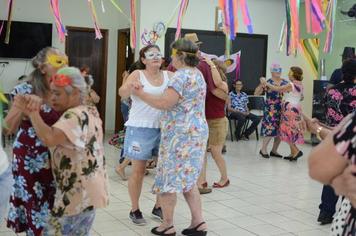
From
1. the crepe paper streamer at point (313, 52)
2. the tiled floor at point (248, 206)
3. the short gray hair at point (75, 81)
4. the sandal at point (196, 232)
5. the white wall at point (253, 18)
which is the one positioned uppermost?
the white wall at point (253, 18)

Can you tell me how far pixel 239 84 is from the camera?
9.15 metres

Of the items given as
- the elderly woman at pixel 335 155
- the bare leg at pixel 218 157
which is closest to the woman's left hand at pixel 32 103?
the elderly woman at pixel 335 155

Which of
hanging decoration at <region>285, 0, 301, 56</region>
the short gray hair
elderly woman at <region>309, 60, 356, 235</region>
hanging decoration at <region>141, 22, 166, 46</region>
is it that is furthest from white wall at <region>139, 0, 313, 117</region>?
elderly woman at <region>309, 60, 356, 235</region>

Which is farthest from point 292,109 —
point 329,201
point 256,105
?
point 329,201

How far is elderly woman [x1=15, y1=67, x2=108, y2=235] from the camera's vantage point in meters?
2.20

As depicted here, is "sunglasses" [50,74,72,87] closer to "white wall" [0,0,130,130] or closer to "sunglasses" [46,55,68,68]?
"sunglasses" [46,55,68,68]

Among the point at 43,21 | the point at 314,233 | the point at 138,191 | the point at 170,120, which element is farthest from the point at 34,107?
the point at 43,21

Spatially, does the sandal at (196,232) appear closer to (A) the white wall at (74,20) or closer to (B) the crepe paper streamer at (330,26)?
(B) the crepe paper streamer at (330,26)

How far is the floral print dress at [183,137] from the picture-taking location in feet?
11.2

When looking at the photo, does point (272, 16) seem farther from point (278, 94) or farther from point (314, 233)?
point (314, 233)

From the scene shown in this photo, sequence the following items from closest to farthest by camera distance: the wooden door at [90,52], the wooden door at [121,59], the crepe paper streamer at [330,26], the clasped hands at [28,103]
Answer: the clasped hands at [28,103], the crepe paper streamer at [330,26], the wooden door at [90,52], the wooden door at [121,59]

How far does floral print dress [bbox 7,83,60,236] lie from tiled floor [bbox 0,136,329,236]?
49.5 inches

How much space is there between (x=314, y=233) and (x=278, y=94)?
386cm

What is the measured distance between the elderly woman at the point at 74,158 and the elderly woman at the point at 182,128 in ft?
3.51
